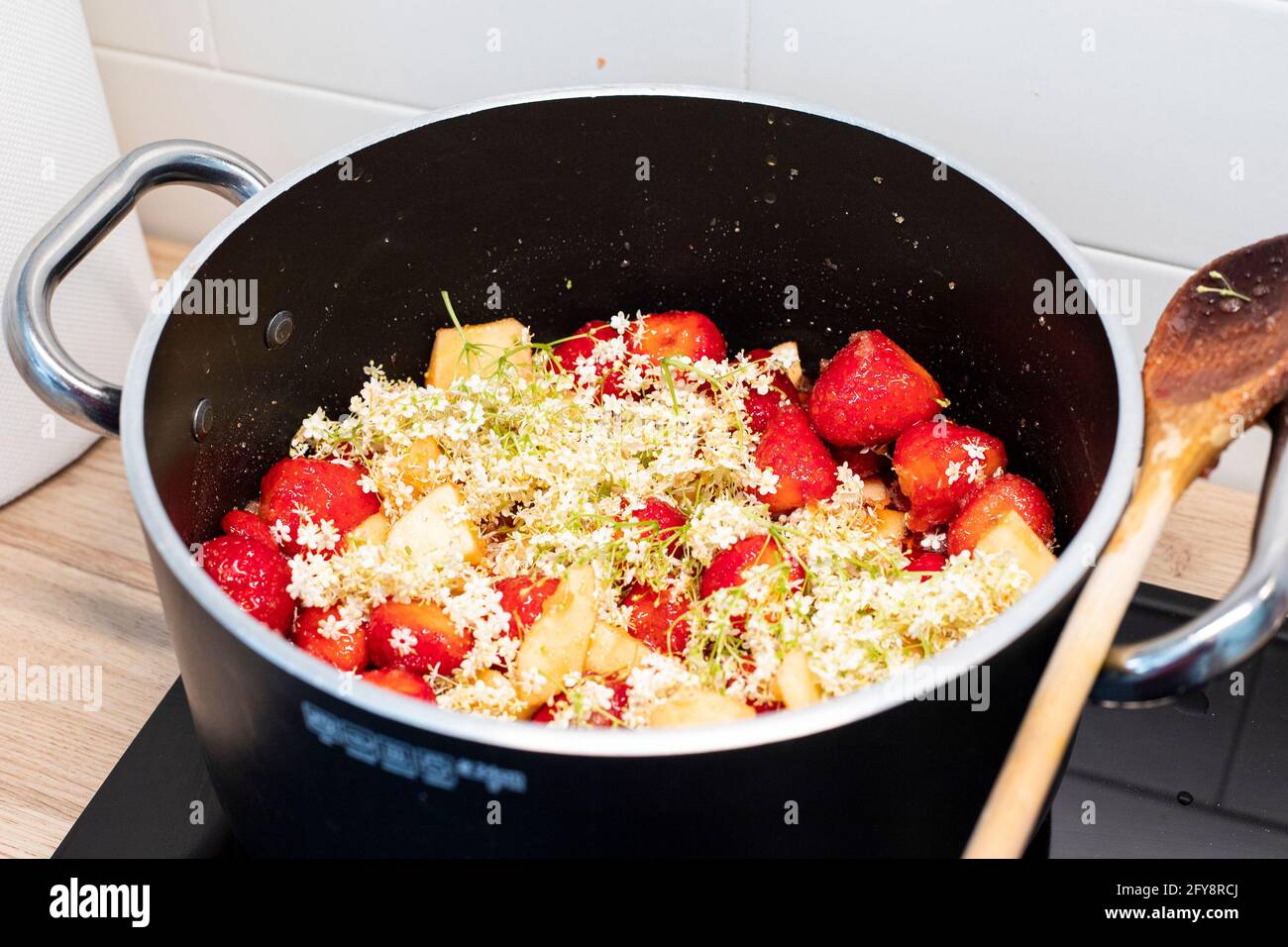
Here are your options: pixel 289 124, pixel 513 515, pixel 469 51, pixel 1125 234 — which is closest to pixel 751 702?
pixel 513 515

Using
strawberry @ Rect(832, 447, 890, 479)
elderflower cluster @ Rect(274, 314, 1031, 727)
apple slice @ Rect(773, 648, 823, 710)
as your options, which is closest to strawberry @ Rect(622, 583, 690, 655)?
elderflower cluster @ Rect(274, 314, 1031, 727)

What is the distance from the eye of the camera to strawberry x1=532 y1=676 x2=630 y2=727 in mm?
806

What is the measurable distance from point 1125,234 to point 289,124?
3.09ft

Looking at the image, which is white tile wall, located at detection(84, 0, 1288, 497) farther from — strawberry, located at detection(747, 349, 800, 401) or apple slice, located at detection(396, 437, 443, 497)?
apple slice, located at detection(396, 437, 443, 497)

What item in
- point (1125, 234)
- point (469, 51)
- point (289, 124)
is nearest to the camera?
point (1125, 234)

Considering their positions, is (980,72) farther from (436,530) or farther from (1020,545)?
(436,530)

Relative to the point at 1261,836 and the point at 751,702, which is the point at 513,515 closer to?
the point at 751,702

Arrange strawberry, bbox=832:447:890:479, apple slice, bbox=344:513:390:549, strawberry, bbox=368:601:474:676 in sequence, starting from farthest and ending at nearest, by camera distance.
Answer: strawberry, bbox=832:447:890:479 < apple slice, bbox=344:513:390:549 < strawberry, bbox=368:601:474:676

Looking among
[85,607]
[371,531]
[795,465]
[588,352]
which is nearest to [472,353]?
[588,352]

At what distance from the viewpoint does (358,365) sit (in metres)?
1.12

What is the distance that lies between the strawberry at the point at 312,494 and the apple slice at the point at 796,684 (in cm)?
40

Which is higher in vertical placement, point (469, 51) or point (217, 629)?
point (469, 51)

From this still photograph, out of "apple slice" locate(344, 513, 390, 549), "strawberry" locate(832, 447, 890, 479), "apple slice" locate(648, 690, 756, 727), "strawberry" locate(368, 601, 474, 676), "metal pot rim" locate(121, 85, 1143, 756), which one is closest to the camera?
"metal pot rim" locate(121, 85, 1143, 756)

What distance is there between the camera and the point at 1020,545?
36.3 inches
